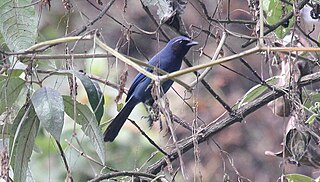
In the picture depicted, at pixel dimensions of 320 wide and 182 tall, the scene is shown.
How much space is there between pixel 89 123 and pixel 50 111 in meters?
0.17

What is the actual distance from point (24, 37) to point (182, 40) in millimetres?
813

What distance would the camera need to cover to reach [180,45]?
201cm

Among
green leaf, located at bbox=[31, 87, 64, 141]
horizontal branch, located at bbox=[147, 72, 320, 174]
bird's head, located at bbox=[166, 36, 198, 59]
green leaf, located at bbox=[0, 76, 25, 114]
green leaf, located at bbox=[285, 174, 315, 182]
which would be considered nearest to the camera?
green leaf, located at bbox=[31, 87, 64, 141]

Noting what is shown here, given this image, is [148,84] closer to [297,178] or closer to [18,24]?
[297,178]

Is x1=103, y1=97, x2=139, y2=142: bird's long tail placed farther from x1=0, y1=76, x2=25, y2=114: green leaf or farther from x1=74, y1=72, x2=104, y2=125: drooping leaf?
x1=0, y1=76, x2=25, y2=114: green leaf

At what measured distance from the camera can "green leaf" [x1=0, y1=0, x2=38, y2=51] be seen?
4.05ft

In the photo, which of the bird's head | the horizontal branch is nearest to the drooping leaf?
the horizontal branch

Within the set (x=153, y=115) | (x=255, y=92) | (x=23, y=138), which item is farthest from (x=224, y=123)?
(x=23, y=138)

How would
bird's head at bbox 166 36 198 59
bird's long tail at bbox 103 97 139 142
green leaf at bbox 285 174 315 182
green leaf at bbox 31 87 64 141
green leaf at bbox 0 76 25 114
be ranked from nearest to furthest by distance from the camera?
green leaf at bbox 31 87 64 141 < green leaf at bbox 0 76 25 114 < green leaf at bbox 285 174 315 182 < bird's long tail at bbox 103 97 139 142 < bird's head at bbox 166 36 198 59

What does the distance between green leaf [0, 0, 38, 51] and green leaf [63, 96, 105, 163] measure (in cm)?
15

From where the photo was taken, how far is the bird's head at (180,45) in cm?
198

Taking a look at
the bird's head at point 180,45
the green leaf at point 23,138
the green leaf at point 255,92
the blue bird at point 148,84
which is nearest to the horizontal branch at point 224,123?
the green leaf at point 255,92

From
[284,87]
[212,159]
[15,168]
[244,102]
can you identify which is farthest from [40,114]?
[212,159]

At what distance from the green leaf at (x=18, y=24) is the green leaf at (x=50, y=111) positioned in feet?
0.36
